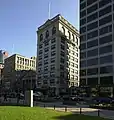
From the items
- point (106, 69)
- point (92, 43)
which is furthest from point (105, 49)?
point (92, 43)

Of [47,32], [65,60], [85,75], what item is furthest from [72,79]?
[85,75]

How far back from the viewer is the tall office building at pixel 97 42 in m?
95.8

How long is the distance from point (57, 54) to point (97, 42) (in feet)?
153

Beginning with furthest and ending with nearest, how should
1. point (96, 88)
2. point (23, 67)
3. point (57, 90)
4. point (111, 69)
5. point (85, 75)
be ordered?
point (23, 67), point (57, 90), point (85, 75), point (96, 88), point (111, 69)

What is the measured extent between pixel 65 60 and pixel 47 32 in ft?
71.7

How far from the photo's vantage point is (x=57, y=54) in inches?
5787

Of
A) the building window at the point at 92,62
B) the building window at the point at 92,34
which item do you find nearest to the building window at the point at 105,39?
the building window at the point at 92,34

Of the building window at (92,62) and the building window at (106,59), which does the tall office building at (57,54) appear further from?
the building window at (106,59)

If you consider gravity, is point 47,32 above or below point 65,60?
above

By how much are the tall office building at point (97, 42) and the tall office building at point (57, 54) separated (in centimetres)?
3109

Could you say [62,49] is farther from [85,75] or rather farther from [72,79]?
[85,75]

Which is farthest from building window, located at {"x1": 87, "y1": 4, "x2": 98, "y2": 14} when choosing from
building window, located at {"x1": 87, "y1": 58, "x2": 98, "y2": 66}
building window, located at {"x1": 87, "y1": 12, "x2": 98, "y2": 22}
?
building window, located at {"x1": 87, "y1": 58, "x2": 98, "y2": 66}

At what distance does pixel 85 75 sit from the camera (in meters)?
108

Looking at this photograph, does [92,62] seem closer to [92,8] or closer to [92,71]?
[92,71]
